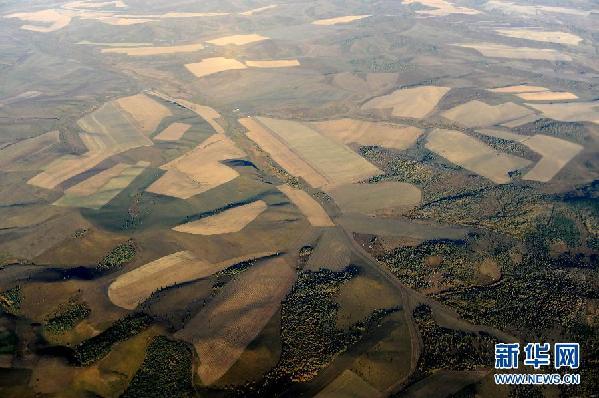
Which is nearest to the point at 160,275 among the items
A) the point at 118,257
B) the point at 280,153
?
the point at 118,257

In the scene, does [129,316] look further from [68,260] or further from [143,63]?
[143,63]

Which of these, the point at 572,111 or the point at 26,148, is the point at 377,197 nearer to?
the point at 572,111

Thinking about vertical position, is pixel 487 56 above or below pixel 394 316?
above

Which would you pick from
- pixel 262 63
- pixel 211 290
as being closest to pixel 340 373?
pixel 211 290

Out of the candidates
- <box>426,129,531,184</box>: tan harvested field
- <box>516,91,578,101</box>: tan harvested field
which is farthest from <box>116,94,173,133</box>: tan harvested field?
<box>516,91,578,101</box>: tan harvested field

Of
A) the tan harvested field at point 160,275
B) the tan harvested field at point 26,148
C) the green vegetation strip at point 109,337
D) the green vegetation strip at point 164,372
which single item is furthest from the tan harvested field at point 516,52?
the green vegetation strip at point 164,372

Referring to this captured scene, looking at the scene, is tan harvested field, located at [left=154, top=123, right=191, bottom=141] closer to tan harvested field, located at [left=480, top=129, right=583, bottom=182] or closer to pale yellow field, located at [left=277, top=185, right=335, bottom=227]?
pale yellow field, located at [left=277, top=185, right=335, bottom=227]
